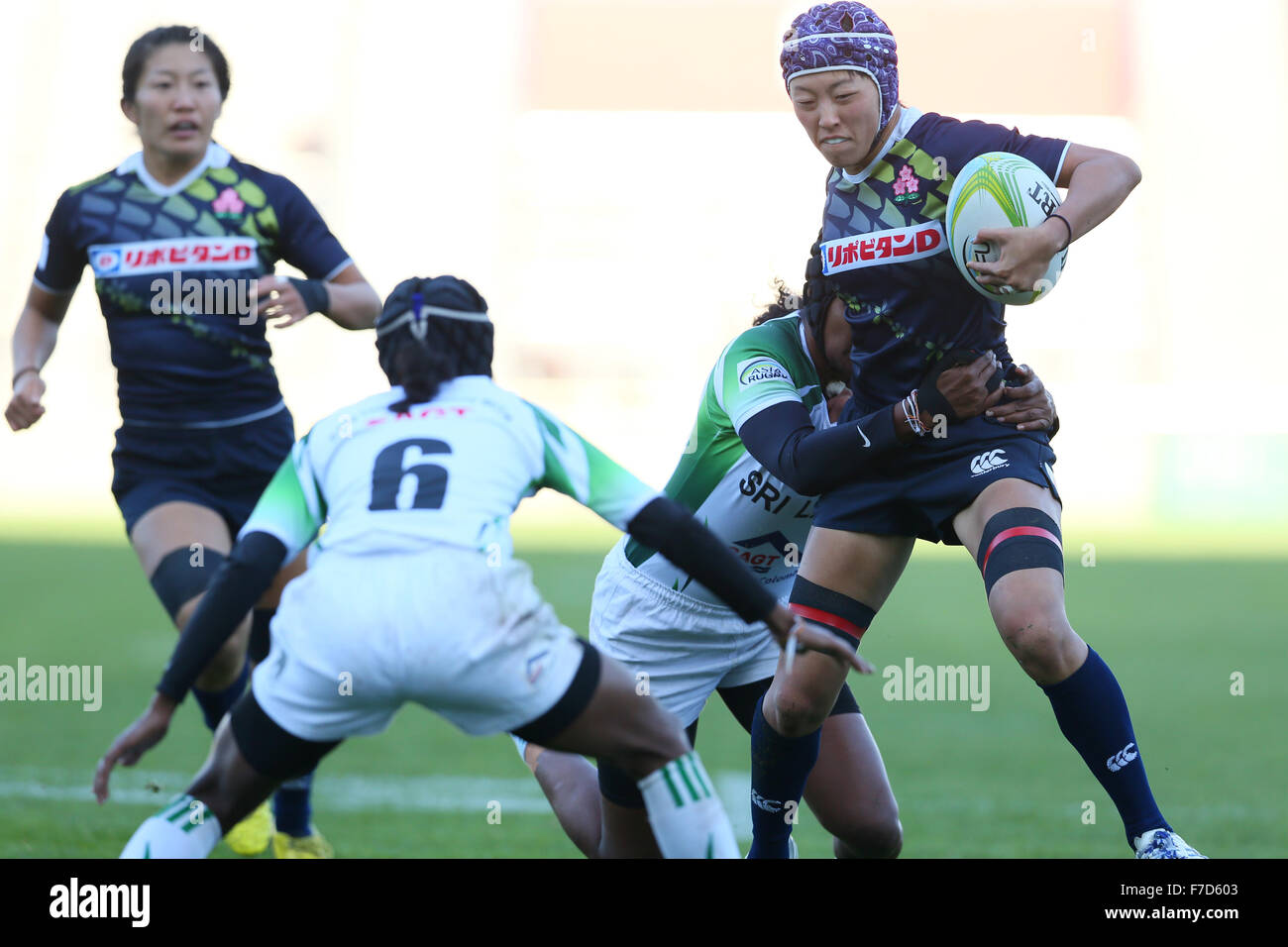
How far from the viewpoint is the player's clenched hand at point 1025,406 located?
3998 mm

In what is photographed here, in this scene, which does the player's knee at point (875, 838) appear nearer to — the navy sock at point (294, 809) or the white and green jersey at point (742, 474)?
the white and green jersey at point (742, 474)

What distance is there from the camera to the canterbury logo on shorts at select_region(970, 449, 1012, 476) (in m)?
3.95

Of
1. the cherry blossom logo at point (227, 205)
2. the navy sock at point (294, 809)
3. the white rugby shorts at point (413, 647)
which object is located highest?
the cherry blossom logo at point (227, 205)

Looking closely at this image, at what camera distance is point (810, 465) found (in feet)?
12.9

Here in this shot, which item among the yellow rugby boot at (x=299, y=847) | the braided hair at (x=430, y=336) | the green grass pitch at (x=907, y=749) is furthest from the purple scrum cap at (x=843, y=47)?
the yellow rugby boot at (x=299, y=847)

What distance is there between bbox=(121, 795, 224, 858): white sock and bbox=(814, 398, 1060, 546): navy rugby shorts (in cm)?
184

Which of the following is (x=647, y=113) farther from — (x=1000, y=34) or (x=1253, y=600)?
(x=1253, y=600)

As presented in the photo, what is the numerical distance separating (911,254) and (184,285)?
6.97ft

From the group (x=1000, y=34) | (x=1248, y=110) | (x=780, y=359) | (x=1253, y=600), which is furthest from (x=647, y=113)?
(x=780, y=359)

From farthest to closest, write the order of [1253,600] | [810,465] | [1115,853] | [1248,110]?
[1248,110] → [1253,600] → [1115,853] → [810,465]

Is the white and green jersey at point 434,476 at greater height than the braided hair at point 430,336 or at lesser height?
lesser

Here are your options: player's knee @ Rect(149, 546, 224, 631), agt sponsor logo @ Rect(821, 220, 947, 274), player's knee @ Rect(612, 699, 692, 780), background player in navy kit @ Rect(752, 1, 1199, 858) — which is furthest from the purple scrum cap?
player's knee @ Rect(149, 546, 224, 631)

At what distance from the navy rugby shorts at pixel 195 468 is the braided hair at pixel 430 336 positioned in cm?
141

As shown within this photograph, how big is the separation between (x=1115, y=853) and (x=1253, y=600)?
7.44 meters
